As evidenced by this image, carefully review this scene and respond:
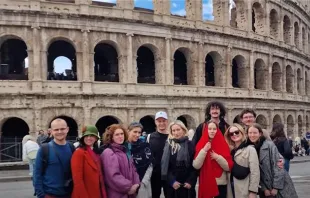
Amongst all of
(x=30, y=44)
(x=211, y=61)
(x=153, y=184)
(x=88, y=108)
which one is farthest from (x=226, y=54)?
(x=153, y=184)

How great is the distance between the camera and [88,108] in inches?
866

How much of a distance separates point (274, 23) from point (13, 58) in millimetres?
19545

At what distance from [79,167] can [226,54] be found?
76.2 feet

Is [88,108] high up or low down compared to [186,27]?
down

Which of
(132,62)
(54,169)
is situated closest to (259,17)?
(132,62)

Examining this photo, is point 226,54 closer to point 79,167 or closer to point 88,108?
point 88,108

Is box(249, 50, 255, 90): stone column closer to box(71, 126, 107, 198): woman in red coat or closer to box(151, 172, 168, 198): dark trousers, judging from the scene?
box(151, 172, 168, 198): dark trousers

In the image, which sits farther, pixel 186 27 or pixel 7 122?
pixel 186 27

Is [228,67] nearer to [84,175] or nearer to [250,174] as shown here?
[250,174]

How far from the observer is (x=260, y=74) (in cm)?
3095

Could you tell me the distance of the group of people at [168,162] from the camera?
545cm

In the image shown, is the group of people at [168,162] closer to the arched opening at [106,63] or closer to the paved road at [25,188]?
the paved road at [25,188]

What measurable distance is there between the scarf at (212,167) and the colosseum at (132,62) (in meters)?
15.9

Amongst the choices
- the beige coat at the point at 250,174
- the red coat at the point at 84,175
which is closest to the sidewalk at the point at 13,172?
the red coat at the point at 84,175
